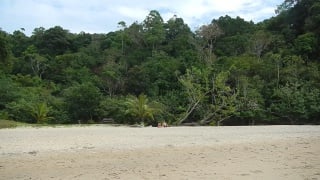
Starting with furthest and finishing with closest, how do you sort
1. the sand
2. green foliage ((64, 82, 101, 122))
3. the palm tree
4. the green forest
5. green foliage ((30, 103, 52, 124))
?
green foliage ((64, 82, 101, 122)), the green forest, green foliage ((30, 103, 52, 124)), the palm tree, the sand

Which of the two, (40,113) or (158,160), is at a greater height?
(40,113)

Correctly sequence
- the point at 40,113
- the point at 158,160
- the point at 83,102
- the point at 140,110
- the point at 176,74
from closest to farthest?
1. the point at 158,160
2. the point at 140,110
3. the point at 40,113
4. the point at 83,102
5. the point at 176,74

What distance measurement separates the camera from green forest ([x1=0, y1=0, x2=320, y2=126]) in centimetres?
3070

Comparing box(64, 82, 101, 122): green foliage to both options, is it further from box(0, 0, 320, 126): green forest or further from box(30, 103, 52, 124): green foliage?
box(30, 103, 52, 124): green foliage

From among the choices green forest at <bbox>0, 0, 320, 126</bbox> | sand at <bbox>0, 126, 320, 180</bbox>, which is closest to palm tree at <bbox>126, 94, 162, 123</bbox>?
green forest at <bbox>0, 0, 320, 126</bbox>

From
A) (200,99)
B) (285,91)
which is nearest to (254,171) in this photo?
(200,99)

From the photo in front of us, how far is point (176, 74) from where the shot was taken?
119ft

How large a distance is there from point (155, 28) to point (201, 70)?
18.4 meters

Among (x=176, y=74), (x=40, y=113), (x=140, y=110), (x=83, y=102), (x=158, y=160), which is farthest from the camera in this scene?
(x=176, y=74)

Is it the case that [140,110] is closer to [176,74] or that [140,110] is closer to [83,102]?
[83,102]

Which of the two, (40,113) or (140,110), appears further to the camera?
(40,113)

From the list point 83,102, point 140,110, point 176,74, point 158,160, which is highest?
point 176,74

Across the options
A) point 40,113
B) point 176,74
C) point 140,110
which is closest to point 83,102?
point 40,113

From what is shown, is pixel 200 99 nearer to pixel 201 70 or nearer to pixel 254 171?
pixel 201 70
